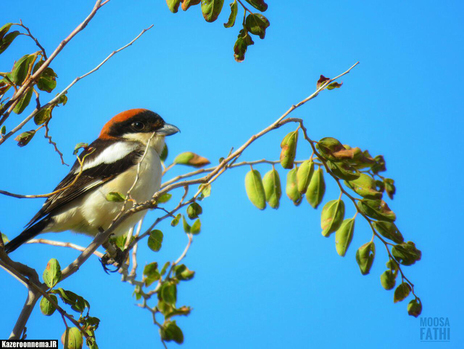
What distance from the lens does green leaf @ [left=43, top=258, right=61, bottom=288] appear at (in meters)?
2.45

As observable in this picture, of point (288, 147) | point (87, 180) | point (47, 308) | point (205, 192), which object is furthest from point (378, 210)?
point (87, 180)

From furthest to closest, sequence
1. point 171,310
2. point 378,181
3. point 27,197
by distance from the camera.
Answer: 1. point 378,181
2. point 27,197
3. point 171,310

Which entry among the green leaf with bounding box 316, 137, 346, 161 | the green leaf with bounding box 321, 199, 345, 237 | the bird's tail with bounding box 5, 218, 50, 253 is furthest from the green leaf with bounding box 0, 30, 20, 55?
the green leaf with bounding box 321, 199, 345, 237

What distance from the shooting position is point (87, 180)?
394 cm

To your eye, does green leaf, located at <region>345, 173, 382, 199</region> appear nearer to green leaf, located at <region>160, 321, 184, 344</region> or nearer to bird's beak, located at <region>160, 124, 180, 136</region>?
green leaf, located at <region>160, 321, 184, 344</region>

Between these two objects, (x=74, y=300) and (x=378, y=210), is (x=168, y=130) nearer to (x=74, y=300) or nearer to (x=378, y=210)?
(x=74, y=300)

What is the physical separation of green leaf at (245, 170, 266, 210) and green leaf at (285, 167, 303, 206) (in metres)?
0.13

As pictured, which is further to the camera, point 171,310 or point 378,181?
point 378,181

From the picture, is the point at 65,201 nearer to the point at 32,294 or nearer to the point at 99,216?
the point at 99,216

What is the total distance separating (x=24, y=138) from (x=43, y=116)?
6.7 inches

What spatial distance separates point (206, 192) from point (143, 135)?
2.26 meters

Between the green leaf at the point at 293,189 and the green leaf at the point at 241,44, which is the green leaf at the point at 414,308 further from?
the green leaf at the point at 241,44

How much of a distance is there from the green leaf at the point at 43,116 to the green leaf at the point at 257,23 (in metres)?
1.23

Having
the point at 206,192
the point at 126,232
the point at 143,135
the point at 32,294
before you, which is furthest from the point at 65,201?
the point at 206,192
